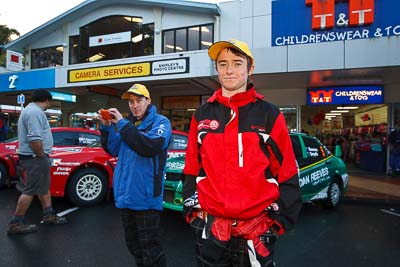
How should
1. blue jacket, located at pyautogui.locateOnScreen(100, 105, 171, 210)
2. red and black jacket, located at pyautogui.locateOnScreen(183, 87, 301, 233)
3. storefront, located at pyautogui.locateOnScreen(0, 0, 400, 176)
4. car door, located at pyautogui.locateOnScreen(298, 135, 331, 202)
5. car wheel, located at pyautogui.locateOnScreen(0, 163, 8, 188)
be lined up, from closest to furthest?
red and black jacket, located at pyautogui.locateOnScreen(183, 87, 301, 233), blue jacket, located at pyautogui.locateOnScreen(100, 105, 171, 210), car door, located at pyautogui.locateOnScreen(298, 135, 331, 202), car wheel, located at pyautogui.locateOnScreen(0, 163, 8, 188), storefront, located at pyautogui.locateOnScreen(0, 0, 400, 176)

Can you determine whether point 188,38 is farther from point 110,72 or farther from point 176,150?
point 176,150

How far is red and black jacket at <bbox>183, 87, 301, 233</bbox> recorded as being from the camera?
170 cm

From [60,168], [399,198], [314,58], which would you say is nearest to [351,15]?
[314,58]

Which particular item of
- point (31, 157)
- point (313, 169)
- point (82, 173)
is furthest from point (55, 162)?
point (313, 169)

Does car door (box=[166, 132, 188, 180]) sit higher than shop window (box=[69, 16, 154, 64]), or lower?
lower

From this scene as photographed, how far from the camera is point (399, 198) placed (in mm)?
7363

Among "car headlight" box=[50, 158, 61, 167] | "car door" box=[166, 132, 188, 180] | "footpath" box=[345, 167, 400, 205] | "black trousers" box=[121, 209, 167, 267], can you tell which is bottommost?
"footpath" box=[345, 167, 400, 205]

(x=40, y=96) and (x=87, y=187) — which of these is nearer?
(x=40, y=96)

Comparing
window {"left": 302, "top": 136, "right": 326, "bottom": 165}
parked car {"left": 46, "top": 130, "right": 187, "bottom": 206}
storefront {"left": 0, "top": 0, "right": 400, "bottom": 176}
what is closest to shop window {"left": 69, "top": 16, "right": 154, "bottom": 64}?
storefront {"left": 0, "top": 0, "right": 400, "bottom": 176}

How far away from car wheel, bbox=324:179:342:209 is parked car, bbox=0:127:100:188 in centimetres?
479

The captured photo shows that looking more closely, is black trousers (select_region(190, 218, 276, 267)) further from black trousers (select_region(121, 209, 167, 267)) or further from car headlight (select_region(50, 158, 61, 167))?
car headlight (select_region(50, 158, 61, 167))

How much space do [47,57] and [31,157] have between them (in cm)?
1558

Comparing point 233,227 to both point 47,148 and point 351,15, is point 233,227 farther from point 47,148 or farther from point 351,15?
point 351,15

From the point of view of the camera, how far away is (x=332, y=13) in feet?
38.0
